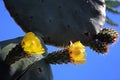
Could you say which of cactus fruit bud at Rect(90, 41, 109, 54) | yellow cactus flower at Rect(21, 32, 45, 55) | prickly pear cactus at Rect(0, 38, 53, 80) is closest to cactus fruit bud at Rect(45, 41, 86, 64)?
prickly pear cactus at Rect(0, 38, 53, 80)

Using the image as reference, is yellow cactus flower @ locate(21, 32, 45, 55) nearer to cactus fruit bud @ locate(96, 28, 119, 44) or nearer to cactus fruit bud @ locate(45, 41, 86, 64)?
cactus fruit bud @ locate(45, 41, 86, 64)

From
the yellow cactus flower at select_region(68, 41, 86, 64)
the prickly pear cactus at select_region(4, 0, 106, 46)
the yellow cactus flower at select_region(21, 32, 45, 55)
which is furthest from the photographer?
the prickly pear cactus at select_region(4, 0, 106, 46)

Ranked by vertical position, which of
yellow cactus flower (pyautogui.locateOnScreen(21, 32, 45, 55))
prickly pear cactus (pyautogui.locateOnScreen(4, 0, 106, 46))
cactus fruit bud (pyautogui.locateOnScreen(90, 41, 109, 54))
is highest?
prickly pear cactus (pyautogui.locateOnScreen(4, 0, 106, 46))

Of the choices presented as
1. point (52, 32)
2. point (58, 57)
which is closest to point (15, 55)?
point (58, 57)

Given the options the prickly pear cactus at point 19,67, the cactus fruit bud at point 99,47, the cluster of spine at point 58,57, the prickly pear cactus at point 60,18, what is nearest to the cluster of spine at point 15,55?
the prickly pear cactus at point 19,67

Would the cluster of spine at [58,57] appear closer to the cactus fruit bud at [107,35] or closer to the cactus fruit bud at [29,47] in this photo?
Result: the cactus fruit bud at [29,47]

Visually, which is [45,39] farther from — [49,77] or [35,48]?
[35,48]
